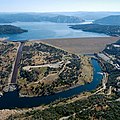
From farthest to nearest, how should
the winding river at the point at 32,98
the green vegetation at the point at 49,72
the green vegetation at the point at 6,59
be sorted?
the green vegetation at the point at 6,59
the green vegetation at the point at 49,72
the winding river at the point at 32,98

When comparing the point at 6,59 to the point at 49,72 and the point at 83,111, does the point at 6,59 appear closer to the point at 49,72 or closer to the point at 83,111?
the point at 49,72

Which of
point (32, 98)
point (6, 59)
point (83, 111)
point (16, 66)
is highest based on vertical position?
point (83, 111)

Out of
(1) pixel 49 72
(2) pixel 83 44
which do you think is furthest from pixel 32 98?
(2) pixel 83 44

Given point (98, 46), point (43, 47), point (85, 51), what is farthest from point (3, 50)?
point (98, 46)

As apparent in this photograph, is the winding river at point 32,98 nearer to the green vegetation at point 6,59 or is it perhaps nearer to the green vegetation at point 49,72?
the green vegetation at point 49,72

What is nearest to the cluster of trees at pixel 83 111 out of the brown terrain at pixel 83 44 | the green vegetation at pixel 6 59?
the green vegetation at pixel 6 59

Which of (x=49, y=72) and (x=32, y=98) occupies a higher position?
(x=49, y=72)

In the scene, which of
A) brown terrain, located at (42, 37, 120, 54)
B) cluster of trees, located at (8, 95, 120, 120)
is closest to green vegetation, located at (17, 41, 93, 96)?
brown terrain, located at (42, 37, 120, 54)

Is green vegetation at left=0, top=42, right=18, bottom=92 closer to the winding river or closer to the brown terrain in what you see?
the winding river
